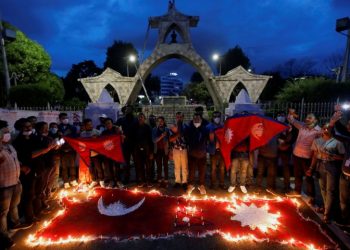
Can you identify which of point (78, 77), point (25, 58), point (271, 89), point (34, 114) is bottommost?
point (34, 114)

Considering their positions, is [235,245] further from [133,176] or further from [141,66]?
[141,66]

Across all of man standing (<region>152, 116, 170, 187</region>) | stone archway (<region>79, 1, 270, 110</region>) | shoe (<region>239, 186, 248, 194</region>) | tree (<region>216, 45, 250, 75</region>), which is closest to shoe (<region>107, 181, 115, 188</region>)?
man standing (<region>152, 116, 170, 187</region>)

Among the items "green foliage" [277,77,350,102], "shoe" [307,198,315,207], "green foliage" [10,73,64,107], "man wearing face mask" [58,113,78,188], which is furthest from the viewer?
"green foliage" [10,73,64,107]

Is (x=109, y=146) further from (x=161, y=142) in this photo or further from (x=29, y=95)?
(x=29, y=95)

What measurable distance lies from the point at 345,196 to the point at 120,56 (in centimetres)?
4884

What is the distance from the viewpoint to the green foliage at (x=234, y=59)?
48375 millimetres

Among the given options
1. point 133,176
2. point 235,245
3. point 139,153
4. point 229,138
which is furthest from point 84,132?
point 235,245

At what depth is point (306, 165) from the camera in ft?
18.2

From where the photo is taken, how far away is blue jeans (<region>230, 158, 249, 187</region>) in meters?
6.21

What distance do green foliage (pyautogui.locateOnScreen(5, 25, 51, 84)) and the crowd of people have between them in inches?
681

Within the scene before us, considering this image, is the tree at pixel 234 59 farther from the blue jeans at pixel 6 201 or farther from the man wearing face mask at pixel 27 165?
the blue jeans at pixel 6 201

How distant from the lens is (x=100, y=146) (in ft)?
21.2

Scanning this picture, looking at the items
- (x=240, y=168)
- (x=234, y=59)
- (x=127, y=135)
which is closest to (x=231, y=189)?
(x=240, y=168)

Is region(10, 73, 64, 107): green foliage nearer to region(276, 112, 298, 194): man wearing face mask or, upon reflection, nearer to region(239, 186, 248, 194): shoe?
region(239, 186, 248, 194): shoe
